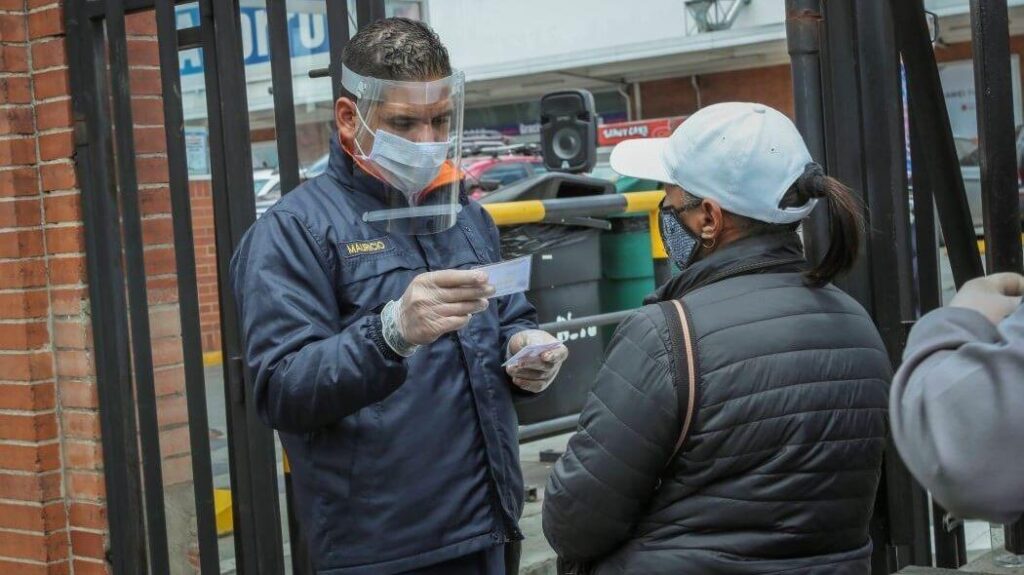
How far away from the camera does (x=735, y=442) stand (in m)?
2.14

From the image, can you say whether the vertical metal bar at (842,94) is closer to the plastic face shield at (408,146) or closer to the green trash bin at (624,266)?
the plastic face shield at (408,146)

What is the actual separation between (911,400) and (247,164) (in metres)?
2.41

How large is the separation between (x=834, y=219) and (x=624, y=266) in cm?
480

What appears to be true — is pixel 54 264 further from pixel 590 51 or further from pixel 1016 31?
pixel 1016 31

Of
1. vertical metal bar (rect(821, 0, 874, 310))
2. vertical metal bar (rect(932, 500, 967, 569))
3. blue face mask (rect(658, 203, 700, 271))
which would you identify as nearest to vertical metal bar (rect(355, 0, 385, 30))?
vertical metal bar (rect(821, 0, 874, 310))

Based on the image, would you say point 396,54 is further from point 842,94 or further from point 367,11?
point 842,94

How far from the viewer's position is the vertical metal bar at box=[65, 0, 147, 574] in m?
3.99

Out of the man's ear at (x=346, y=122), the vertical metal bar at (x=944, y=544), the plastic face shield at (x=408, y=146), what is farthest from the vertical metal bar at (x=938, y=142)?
the man's ear at (x=346, y=122)

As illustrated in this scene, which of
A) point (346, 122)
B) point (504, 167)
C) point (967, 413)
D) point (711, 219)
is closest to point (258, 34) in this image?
point (346, 122)

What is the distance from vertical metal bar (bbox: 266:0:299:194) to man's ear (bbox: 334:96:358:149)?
71 centimetres

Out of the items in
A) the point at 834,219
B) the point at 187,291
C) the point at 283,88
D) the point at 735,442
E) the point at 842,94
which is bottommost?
the point at 735,442

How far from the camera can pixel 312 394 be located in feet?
8.30

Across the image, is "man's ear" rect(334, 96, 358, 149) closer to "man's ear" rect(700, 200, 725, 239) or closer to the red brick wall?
"man's ear" rect(700, 200, 725, 239)

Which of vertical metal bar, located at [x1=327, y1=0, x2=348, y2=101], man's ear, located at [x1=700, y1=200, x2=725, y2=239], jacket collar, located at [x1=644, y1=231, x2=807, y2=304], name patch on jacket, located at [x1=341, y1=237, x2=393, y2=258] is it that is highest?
vertical metal bar, located at [x1=327, y1=0, x2=348, y2=101]
